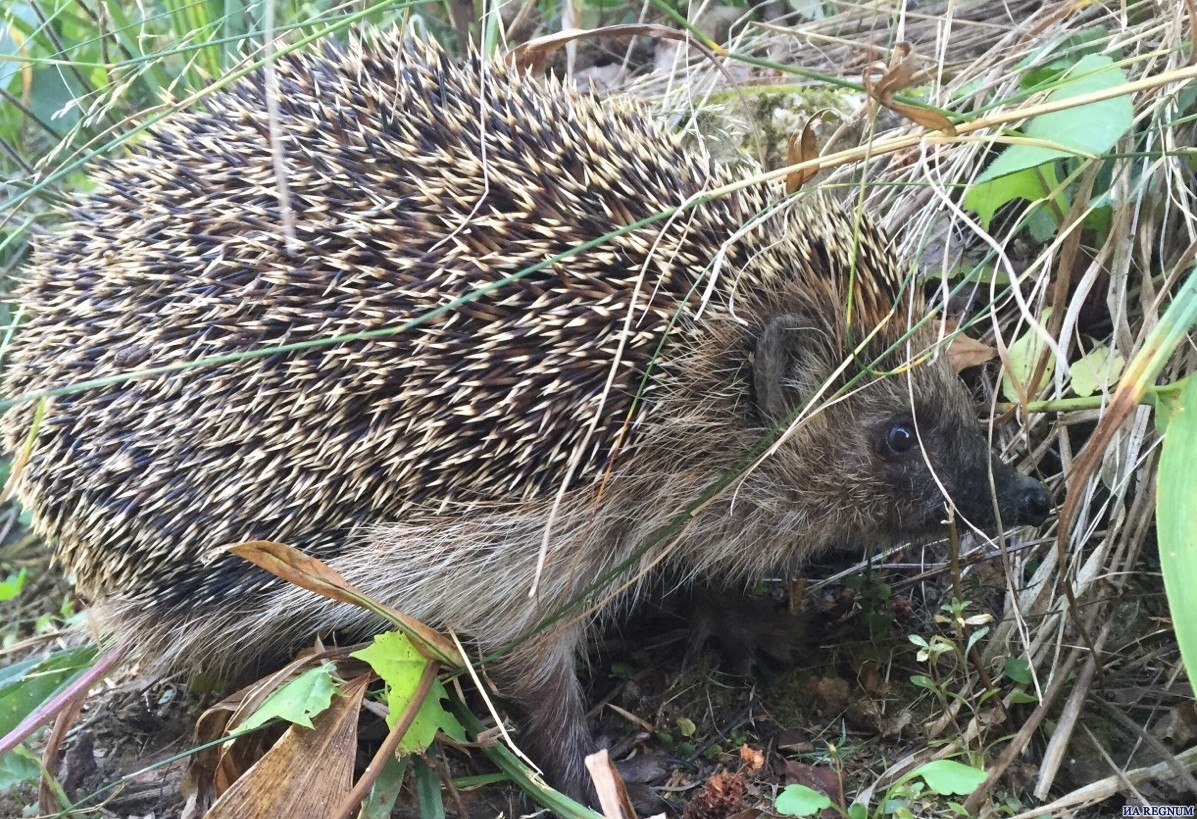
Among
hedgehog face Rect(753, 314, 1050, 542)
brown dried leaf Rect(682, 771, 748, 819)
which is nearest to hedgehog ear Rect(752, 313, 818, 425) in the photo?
hedgehog face Rect(753, 314, 1050, 542)

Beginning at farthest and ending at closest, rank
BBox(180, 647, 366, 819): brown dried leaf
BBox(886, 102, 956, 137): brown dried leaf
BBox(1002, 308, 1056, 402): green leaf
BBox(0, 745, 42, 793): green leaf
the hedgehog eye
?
the hedgehog eye
BBox(0, 745, 42, 793): green leaf
BBox(1002, 308, 1056, 402): green leaf
BBox(180, 647, 366, 819): brown dried leaf
BBox(886, 102, 956, 137): brown dried leaf

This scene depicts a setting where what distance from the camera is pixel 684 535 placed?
3.43 meters

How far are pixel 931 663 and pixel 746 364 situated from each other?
1.07 meters

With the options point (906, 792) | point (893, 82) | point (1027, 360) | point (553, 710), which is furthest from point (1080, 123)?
point (553, 710)

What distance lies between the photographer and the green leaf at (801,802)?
245 centimetres

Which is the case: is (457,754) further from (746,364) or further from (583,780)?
(746,364)

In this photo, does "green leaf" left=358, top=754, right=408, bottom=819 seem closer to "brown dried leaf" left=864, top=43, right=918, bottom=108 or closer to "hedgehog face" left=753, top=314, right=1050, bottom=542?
"hedgehog face" left=753, top=314, right=1050, bottom=542

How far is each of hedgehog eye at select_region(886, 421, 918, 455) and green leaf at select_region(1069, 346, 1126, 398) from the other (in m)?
0.52

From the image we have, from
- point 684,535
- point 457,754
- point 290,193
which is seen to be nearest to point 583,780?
point 457,754

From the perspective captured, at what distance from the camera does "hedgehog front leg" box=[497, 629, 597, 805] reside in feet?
11.0

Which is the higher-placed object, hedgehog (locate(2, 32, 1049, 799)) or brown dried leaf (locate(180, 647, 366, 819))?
hedgehog (locate(2, 32, 1049, 799))

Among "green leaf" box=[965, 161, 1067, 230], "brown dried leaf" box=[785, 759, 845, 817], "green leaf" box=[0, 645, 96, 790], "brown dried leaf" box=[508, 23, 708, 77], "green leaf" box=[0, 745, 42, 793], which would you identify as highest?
"brown dried leaf" box=[508, 23, 708, 77]

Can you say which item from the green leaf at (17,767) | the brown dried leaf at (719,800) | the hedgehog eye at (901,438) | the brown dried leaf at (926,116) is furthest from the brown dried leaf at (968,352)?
the green leaf at (17,767)

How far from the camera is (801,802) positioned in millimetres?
2479
